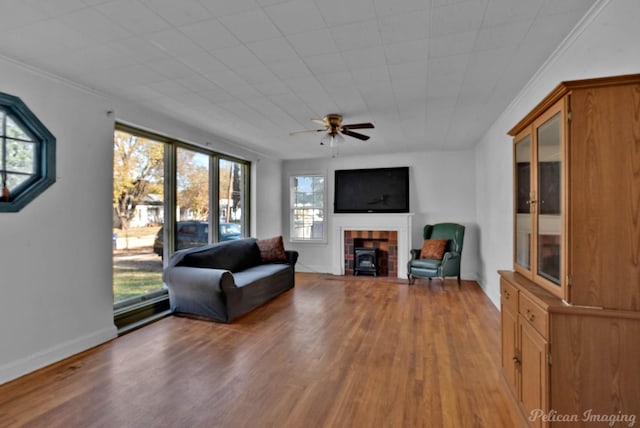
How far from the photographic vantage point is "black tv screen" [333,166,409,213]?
6.36 meters

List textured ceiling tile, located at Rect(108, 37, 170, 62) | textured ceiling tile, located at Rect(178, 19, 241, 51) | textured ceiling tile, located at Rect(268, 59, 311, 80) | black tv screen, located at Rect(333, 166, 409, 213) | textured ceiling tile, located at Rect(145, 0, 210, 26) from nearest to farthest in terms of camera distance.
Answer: textured ceiling tile, located at Rect(145, 0, 210, 26)
textured ceiling tile, located at Rect(178, 19, 241, 51)
textured ceiling tile, located at Rect(108, 37, 170, 62)
textured ceiling tile, located at Rect(268, 59, 311, 80)
black tv screen, located at Rect(333, 166, 409, 213)

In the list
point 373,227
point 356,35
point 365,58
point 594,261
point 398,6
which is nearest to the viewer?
point 594,261

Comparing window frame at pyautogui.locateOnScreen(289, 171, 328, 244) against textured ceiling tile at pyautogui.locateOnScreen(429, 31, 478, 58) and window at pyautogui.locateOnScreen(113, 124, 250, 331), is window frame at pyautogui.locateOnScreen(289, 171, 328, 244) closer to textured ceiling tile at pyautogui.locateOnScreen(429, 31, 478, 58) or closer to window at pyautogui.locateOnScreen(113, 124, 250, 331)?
window at pyautogui.locateOnScreen(113, 124, 250, 331)

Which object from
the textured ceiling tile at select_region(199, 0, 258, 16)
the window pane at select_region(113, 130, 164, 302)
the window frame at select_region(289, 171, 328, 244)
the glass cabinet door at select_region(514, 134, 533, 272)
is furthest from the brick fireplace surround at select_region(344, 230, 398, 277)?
the textured ceiling tile at select_region(199, 0, 258, 16)

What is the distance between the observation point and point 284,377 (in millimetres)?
2482

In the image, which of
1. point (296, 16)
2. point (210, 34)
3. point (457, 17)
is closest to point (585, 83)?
point (457, 17)

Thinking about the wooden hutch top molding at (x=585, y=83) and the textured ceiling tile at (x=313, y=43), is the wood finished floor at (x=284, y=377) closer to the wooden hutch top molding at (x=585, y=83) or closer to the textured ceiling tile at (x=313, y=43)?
the wooden hutch top molding at (x=585, y=83)

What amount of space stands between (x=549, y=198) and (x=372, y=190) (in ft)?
15.8

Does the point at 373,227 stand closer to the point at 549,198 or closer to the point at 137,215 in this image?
the point at 137,215

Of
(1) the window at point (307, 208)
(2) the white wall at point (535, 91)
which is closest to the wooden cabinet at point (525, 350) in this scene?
(2) the white wall at point (535, 91)

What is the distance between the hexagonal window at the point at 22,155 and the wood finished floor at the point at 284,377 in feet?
4.91

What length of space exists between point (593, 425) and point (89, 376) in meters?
3.33

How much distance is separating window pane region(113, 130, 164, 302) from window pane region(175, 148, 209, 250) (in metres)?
0.29

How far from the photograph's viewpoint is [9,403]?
84.7 inches
